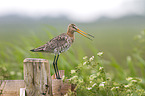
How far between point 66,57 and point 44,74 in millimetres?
1845

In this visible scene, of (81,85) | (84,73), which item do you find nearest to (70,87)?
(81,85)

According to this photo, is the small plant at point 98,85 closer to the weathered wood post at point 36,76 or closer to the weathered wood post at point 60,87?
the weathered wood post at point 60,87

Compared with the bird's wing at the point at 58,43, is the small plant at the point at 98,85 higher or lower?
lower

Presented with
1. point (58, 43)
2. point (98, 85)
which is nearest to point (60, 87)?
point (98, 85)

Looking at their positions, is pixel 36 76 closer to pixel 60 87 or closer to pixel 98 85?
pixel 60 87

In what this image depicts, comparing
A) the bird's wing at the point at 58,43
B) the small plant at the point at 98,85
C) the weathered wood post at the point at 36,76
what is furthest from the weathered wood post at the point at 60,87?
the bird's wing at the point at 58,43

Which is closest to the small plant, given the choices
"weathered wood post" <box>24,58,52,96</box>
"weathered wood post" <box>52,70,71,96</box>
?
"weathered wood post" <box>52,70,71,96</box>

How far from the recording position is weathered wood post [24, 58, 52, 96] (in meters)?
2.30

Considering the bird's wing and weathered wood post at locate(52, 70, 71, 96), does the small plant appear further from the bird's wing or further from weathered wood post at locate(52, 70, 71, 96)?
the bird's wing

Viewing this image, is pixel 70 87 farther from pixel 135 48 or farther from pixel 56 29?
pixel 135 48

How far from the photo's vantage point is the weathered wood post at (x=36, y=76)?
2305 millimetres

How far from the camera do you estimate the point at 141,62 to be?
15.7 ft

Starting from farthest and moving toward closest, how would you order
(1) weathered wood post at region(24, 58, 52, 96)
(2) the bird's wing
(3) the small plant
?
(3) the small plant → (2) the bird's wing → (1) weathered wood post at region(24, 58, 52, 96)

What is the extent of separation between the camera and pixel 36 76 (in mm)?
2324
